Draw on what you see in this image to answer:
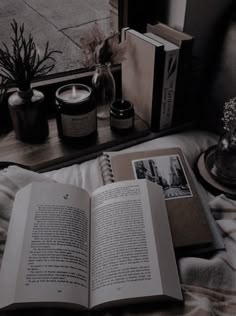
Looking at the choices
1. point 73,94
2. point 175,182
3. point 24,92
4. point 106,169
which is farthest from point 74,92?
point 175,182

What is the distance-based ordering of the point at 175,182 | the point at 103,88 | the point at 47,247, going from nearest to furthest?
the point at 47,247, the point at 175,182, the point at 103,88

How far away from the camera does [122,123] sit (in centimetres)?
97

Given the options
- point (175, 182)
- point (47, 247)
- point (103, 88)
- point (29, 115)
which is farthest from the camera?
point (103, 88)

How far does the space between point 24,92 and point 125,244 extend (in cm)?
45

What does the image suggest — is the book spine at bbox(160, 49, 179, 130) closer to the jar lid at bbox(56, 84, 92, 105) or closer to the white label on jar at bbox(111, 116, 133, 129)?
the white label on jar at bbox(111, 116, 133, 129)

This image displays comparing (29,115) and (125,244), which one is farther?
(29,115)

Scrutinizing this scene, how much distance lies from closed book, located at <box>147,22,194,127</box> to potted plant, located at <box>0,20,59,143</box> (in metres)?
0.29

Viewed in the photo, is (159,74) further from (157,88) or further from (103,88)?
(103,88)

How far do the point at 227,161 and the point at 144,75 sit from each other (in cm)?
30

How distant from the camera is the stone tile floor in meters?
1.03

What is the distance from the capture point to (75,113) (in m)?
0.88

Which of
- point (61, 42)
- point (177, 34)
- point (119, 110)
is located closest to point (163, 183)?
point (119, 110)

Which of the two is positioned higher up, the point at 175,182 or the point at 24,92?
the point at 24,92

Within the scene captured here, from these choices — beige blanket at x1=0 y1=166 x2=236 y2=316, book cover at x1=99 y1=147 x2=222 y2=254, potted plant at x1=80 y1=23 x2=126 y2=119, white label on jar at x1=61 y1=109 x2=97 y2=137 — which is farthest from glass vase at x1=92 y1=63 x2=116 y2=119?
beige blanket at x1=0 y1=166 x2=236 y2=316
